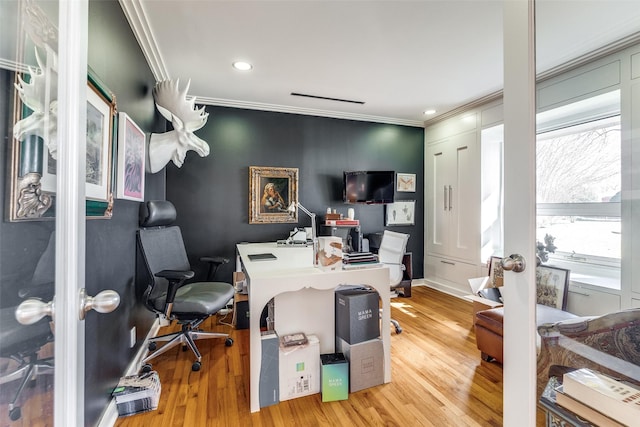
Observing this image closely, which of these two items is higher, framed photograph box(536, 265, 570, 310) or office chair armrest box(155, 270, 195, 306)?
framed photograph box(536, 265, 570, 310)

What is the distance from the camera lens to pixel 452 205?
3961mm

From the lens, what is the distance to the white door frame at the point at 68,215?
604 millimetres

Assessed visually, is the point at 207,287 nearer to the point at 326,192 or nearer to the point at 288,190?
the point at 288,190

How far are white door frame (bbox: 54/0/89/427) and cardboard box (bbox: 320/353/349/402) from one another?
1.32m

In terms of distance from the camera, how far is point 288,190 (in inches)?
148

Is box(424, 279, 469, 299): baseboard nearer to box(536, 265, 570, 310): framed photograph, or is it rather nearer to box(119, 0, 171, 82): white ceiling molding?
box(536, 265, 570, 310): framed photograph

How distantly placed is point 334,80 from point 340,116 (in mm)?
1062

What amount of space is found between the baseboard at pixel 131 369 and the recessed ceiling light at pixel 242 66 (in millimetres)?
2571

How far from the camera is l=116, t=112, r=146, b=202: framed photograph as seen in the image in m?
1.72

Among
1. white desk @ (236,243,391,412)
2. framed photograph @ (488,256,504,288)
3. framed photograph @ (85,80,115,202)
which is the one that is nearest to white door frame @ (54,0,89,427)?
framed photograph @ (85,80,115,202)

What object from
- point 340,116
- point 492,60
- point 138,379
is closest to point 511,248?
point 138,379

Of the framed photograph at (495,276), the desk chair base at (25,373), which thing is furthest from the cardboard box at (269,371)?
the framed photograph at (495,276)

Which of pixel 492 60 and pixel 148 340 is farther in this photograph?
pixel 492 60

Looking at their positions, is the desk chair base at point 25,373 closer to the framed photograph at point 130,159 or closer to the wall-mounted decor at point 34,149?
the wall-mounted decor at point 34,149
